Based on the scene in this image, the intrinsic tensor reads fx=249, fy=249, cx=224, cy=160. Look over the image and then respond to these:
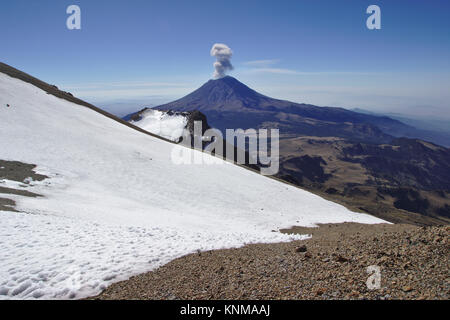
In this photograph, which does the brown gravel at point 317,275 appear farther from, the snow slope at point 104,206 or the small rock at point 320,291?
the snow slope at point 104,206

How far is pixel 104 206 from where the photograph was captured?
689 inches

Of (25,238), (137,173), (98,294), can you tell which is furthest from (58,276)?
(137,173)

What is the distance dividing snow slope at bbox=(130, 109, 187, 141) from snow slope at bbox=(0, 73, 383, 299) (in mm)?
24093

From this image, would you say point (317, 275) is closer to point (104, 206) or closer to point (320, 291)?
point (320, 291)

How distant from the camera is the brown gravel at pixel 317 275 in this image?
624 centimetres

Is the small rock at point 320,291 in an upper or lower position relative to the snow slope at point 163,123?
lower

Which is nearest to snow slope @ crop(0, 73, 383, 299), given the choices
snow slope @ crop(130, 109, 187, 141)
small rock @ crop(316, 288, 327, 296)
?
small rock @ crop(316, 288, 327, 296)

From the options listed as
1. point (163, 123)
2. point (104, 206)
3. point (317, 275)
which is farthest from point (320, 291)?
point (163, 123)

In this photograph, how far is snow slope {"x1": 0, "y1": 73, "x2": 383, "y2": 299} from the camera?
8.52 metres

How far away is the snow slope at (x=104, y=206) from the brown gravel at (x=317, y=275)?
1.56 meters

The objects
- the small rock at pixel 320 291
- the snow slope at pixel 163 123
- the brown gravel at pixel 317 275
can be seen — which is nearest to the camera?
the brown gravel at pixel 317 275

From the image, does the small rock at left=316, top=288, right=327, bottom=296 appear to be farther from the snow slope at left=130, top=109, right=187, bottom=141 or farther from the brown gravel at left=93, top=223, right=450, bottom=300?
the snow slope at left=130, top=109, right=187, bottom=141

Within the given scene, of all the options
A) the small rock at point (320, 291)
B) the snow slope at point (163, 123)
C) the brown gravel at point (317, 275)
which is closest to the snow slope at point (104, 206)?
the brown gravel at point (317, 275)
